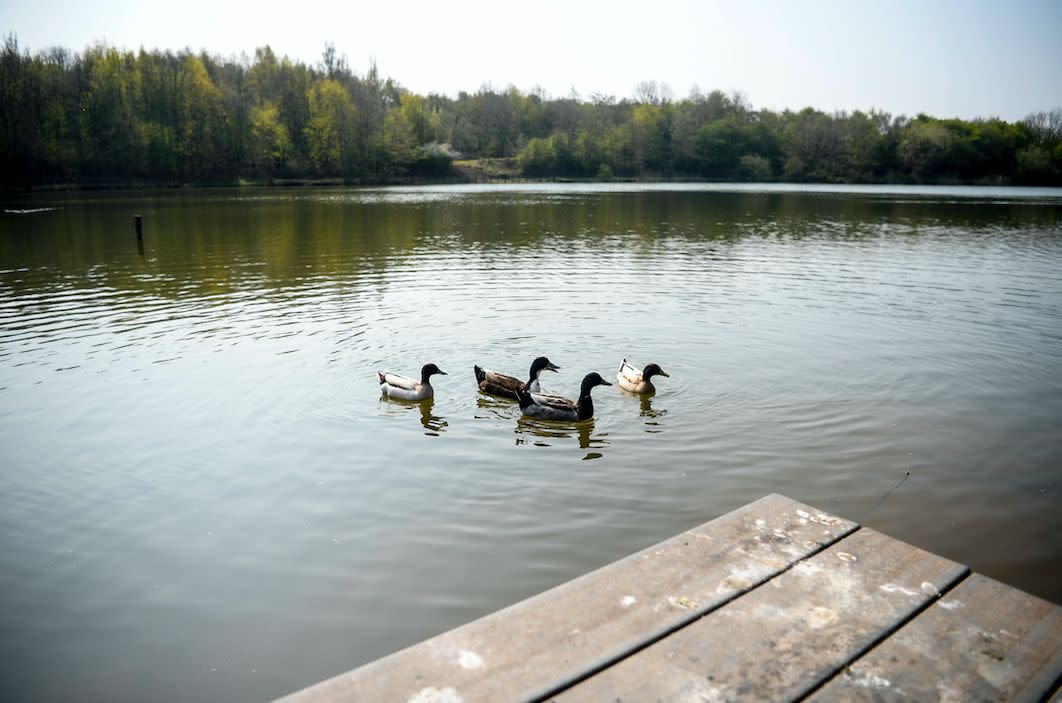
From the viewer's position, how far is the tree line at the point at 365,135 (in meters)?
97.4

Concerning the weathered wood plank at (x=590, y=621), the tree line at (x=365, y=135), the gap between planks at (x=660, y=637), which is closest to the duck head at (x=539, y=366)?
the weathered wood plank at (x=590, y=621)

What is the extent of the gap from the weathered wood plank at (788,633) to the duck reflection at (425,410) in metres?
6.88

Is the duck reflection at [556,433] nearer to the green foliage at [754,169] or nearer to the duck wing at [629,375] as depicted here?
the duck wing at [629,375]

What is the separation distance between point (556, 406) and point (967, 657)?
731cm

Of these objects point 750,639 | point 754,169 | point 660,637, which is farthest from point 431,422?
point 754,169

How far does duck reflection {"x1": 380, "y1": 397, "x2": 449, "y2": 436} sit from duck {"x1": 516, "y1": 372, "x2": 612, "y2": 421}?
1291 millimetres

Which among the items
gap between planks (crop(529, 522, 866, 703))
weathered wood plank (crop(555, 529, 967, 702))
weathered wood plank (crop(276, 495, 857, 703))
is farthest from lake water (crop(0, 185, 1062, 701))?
weathered wood plank (crop(555, 529, 967, 702))

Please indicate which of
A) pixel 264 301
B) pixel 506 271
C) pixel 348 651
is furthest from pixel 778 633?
pixel 506 271

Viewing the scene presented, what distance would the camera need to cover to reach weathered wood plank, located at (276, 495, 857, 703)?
134 inches

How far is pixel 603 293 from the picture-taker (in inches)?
797

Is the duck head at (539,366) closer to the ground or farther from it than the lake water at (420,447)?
farther from it

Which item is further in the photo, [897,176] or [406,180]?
[897,176]

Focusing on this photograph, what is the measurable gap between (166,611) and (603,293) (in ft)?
51.2

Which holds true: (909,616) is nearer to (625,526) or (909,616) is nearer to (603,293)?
(625,526)
